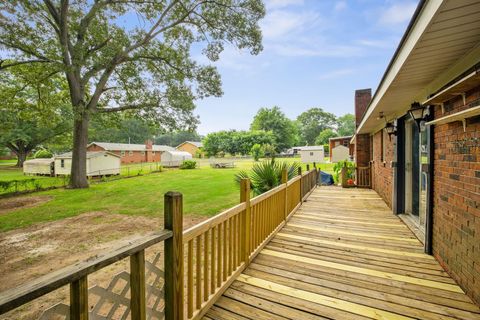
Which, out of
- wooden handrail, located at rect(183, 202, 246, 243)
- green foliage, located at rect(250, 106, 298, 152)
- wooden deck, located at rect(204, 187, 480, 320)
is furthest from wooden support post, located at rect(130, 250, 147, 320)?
green foliage, located at rect(250, 106, 298, 152)

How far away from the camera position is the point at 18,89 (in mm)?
12547

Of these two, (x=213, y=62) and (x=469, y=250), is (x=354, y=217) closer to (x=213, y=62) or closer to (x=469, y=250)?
(x=469, y=250)

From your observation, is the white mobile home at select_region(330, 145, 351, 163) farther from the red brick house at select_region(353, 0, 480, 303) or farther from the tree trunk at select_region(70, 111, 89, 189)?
the tree trunk at select_region(70, 111, 89, 189)

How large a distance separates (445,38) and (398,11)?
11.2 ft

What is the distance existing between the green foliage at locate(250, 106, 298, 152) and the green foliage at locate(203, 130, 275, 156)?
7565 mm

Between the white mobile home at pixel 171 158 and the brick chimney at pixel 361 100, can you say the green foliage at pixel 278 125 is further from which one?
the brick chimney at pixel 361 100

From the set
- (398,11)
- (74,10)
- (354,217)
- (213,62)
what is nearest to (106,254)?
(354,217)

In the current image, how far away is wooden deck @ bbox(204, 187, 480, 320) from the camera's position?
2129 millimetres

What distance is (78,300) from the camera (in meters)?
1.06

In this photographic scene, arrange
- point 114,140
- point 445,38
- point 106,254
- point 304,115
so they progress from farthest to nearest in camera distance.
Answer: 1. point 304,115
2. point 114,140
3. point 445,38
4. point 106,254

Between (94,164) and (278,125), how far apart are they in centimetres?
4163

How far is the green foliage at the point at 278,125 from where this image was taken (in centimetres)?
5253

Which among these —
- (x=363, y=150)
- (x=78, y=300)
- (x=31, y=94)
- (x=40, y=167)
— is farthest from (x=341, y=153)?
(x=40, y=167)

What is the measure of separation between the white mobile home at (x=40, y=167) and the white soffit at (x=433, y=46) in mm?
24547
